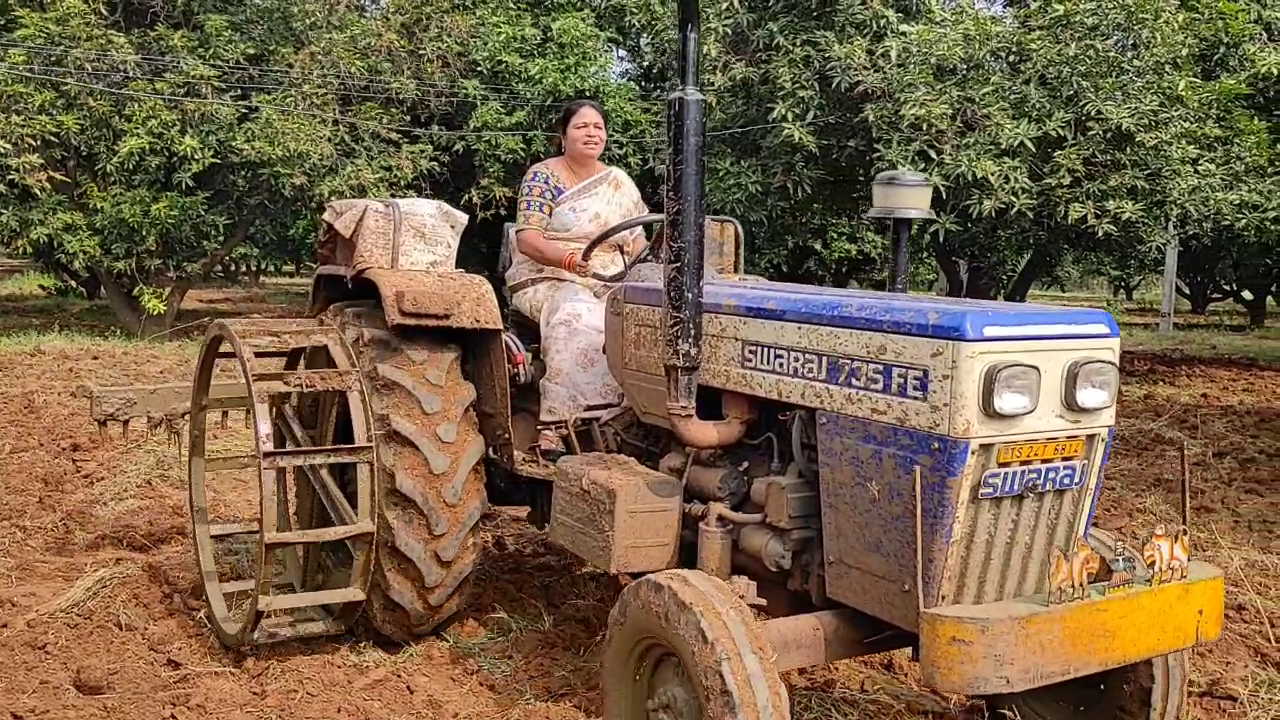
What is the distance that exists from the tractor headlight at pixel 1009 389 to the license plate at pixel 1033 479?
6.5 inches

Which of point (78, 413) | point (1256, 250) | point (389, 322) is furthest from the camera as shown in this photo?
point (1256, 250)

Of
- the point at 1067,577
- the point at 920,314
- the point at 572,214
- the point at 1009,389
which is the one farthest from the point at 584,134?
the point at 1067,577

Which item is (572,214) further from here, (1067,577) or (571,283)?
(1067,577)

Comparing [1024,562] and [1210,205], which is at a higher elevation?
[1210,205]

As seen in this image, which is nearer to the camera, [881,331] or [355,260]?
[881,331]

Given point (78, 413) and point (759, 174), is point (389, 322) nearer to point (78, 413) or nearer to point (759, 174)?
point (78, 413)

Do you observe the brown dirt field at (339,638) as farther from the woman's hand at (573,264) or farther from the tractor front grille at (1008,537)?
the woman's hand at (573,264)

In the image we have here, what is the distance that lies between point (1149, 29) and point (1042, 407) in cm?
922

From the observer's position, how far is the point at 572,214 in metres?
4.62

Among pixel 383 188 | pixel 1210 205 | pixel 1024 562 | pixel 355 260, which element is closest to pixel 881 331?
pixel 1024 562

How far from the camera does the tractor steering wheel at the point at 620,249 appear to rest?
3990 millimetres

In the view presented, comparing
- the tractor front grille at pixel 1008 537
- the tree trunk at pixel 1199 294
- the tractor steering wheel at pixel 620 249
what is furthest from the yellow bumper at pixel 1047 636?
the tree trunk at pixel 1199 294

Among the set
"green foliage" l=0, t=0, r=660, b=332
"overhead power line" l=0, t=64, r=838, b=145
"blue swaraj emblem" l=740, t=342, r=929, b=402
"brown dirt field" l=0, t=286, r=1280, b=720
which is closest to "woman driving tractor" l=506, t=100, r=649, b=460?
"brown dirt field" l=0, t=286, r=1280, b=720

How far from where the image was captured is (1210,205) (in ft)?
36.6
